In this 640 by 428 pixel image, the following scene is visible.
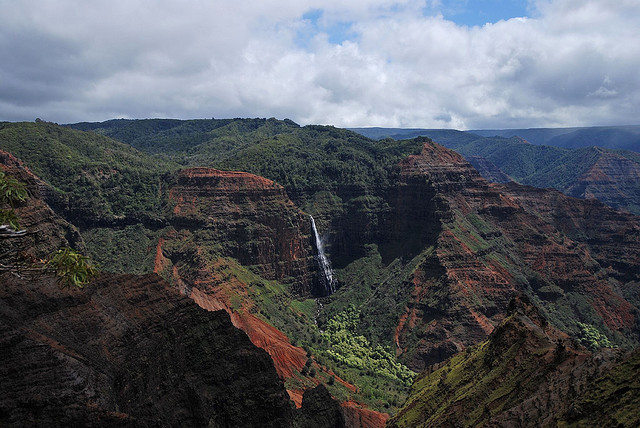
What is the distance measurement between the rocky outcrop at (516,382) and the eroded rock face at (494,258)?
1591 inches

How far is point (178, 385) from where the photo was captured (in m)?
36.9

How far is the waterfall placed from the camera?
459 ft

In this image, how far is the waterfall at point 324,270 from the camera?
140m

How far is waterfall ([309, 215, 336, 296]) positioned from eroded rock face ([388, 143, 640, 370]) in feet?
70.4

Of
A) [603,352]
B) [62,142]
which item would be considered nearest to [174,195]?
[62,142]

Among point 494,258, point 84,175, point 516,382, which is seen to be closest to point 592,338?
point 494,258

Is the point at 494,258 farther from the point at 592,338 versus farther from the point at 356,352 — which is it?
the point at 356,352

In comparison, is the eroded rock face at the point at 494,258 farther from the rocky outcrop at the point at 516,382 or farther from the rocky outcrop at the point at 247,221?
the rocky outcrop at the point at 516,382

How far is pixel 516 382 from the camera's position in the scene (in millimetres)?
45688

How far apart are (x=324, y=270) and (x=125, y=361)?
107055 mm

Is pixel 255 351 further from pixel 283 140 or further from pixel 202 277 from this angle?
pixel 283 140

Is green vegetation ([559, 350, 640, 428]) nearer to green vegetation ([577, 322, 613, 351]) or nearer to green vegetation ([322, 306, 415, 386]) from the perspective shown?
green vegetation ([322, 306, 415, 386])

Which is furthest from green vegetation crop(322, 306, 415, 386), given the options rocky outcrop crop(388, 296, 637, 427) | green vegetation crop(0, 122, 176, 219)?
green vegetation crop(0, 122, 176, 219)

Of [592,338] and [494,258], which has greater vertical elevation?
[494,258]
